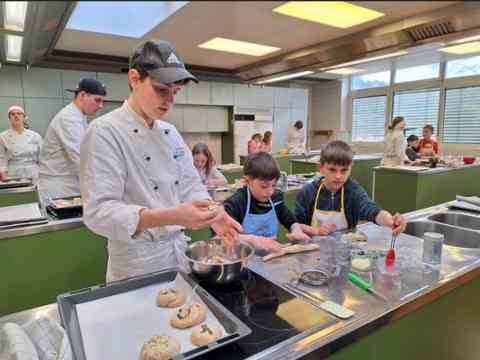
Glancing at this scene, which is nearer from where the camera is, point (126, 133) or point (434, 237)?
point (126, 133)

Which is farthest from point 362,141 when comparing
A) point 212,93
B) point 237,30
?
point 237,30

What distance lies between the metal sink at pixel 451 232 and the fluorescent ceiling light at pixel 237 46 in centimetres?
142

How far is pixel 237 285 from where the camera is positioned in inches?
35.0

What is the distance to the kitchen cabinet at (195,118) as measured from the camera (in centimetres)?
573

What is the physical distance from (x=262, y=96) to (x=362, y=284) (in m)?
5.94

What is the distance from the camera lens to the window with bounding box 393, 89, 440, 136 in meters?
5.95

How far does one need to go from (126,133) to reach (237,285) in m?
0.54

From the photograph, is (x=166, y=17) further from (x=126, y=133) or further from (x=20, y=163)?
(x=20, y=163)

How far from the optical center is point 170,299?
82 cm

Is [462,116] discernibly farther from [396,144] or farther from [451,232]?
[451,232]

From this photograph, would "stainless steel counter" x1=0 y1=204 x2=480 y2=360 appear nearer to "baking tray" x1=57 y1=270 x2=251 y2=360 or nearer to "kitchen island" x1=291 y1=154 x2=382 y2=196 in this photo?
"baking tray" x1=57 y1=270 x2=251 y2=360

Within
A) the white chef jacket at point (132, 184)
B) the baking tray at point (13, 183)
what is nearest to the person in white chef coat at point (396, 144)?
the white chef jacket at point (132, 184)

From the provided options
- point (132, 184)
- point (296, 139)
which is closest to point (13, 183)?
point (132, 184)

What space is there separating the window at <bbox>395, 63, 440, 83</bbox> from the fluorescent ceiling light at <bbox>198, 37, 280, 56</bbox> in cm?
618
